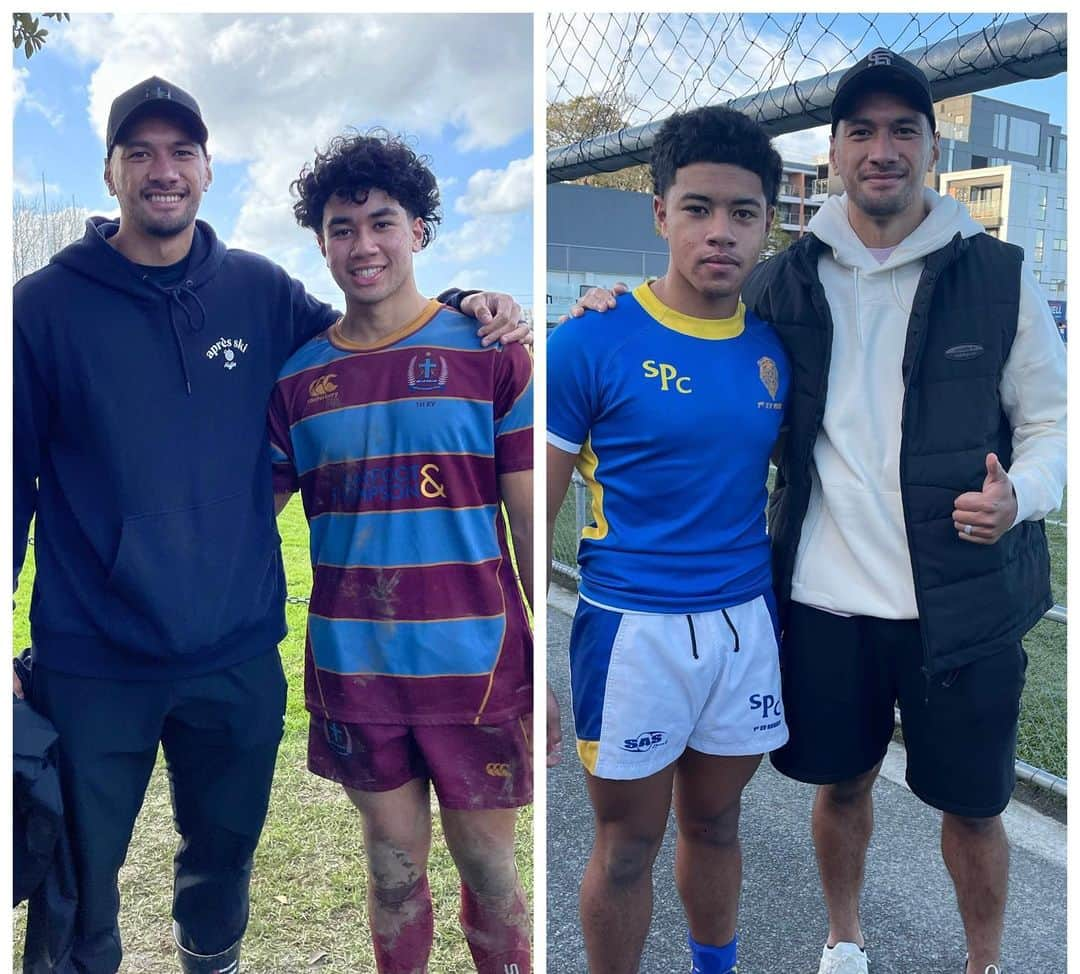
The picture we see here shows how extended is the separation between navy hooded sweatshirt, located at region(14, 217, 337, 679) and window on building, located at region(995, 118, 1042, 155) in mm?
1193

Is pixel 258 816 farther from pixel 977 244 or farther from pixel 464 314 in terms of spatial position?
pixel 977 244

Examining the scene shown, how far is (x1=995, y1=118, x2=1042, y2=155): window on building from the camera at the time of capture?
5.49ft

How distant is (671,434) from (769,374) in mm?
200

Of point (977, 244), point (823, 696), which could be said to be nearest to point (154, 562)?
point (823, 696)

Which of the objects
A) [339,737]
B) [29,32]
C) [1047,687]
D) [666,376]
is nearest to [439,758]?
[339,737]

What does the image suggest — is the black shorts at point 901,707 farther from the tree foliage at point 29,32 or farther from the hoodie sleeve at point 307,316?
the tree foliage at point 29,32

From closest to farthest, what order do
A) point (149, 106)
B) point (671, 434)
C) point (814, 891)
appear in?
point (149, 106), point (671, 434), point (814, 891)

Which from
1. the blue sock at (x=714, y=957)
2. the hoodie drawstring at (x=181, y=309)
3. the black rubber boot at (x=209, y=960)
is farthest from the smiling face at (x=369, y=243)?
the blue sock at (x=714, y=957)

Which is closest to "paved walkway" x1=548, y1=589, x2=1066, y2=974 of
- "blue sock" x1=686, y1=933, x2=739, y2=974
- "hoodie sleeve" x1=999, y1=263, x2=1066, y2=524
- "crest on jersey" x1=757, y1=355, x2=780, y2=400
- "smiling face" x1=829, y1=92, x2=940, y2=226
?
"blue sock" x1=686, y1=933, x2=739, y2=974

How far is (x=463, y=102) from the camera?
61.7 inches

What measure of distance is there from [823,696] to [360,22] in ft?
4.49

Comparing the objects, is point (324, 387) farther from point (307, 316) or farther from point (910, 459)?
point (910, 459)

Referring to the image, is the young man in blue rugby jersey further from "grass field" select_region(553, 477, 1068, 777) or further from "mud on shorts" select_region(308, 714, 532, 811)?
"grass field" select_region(553, 477, 1068, 777)

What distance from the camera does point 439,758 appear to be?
1651mm
